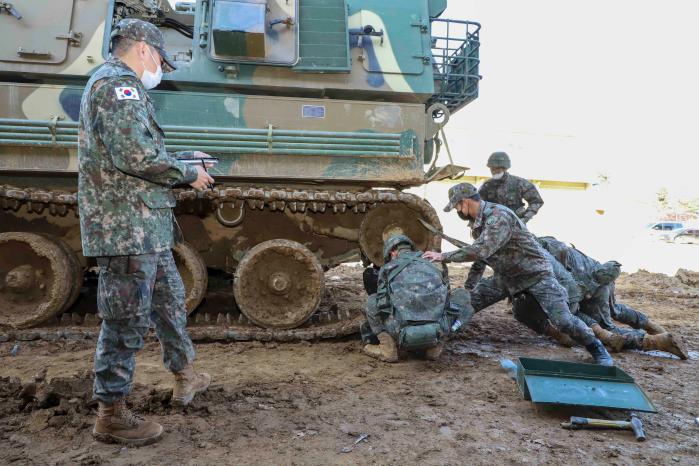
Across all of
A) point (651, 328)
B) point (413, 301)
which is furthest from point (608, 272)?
point (413, 301)

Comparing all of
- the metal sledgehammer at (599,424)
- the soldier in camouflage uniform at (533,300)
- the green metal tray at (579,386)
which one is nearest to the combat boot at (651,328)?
the soldier in camouflage uniform at (533,300)

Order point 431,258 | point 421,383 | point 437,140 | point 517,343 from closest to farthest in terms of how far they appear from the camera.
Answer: point 421,383
point 431,258
point 517,343
point 437,140

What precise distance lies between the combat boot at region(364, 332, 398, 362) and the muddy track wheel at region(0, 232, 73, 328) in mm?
2661

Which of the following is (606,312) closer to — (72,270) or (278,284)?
(278,284)

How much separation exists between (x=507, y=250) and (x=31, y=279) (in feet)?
13.2

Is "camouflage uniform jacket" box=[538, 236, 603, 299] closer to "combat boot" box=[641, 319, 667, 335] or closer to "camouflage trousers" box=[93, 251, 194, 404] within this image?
"combat boot" box=[641, 319, 667, 335]

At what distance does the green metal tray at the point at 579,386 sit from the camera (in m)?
3.30

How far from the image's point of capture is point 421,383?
400 cm

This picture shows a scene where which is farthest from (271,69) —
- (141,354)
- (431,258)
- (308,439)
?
(308,439)

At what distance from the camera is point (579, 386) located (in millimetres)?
3537

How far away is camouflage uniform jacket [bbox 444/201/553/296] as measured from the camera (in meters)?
Result: 4.51

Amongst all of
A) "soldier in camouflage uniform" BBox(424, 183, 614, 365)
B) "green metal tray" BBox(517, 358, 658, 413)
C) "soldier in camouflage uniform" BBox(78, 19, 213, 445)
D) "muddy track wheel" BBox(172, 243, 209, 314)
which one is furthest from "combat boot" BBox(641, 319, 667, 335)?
"soldier in camouflage uniform" BBox(78, 19, 213, 445)

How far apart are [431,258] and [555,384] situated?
137 cm

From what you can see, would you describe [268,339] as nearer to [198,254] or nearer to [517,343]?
[198,254]
